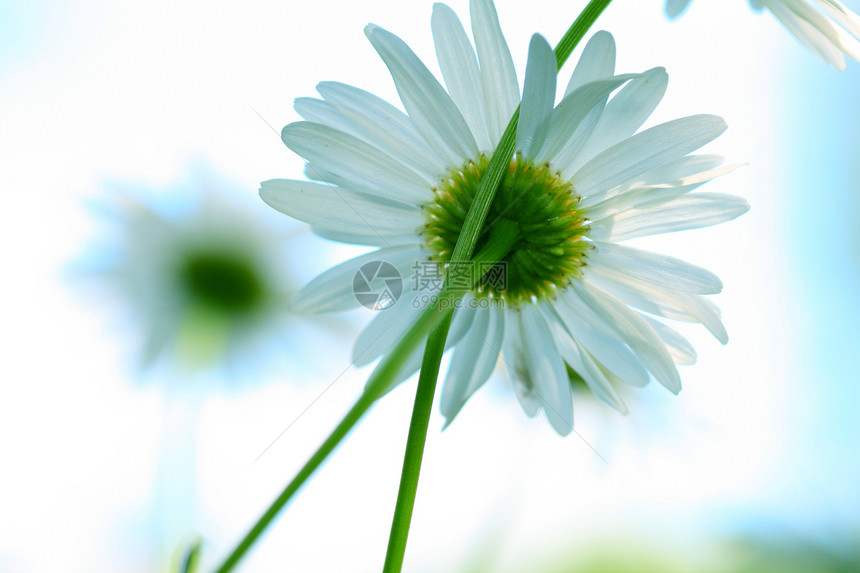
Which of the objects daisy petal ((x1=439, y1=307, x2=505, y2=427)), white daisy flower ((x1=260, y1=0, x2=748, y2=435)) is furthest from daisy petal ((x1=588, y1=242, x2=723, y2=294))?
daisy petal ((x1=439, y1=307, x2=505, y2=427))

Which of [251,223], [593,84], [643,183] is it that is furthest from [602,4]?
[251,223]

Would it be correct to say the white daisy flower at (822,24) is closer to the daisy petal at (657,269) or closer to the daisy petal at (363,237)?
the daisy petal at (657,269)

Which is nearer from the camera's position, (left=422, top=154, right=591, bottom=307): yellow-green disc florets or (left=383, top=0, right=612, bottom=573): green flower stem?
(left=383, top=0, right=612, bottom=573): green flower stem

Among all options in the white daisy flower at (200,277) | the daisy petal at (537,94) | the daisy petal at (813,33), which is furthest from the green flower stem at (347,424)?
the white daisy flower at (200,277)

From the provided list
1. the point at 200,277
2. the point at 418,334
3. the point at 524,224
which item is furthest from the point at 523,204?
the point at 200,277

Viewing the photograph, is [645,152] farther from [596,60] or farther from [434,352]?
[434,352]

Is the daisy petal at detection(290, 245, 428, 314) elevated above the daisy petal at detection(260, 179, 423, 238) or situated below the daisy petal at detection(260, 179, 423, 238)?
below

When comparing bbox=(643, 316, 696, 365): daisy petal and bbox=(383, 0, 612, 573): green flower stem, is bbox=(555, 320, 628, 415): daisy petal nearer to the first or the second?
bbox=(643, 316, 696, 365): daisy petal
